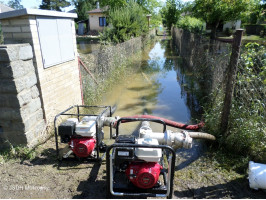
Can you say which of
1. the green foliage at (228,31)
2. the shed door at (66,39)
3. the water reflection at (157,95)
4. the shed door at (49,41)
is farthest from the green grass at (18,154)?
the green foliage at (228,31)

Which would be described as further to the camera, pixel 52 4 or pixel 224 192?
pixel 52 4

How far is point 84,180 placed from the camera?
3.14m

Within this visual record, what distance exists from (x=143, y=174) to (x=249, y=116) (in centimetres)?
218

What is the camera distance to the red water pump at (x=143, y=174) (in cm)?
247

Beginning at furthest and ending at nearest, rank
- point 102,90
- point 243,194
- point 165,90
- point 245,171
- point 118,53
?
point 118,53 < point 165,90 < point 102,90 < point 245,171 < point 243,194

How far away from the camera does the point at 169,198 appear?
2.56 metres

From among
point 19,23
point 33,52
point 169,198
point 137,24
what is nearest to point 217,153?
point 169,198

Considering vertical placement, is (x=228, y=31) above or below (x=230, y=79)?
below

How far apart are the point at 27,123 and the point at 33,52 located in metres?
1.19

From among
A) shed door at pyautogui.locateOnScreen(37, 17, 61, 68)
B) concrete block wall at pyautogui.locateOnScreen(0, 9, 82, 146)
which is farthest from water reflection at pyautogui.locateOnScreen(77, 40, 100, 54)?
concrete block wall at pyautogui.locateOnScreen(0, 9, 82, 146)

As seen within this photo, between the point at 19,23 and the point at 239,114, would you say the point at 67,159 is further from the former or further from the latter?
the point at 239,114

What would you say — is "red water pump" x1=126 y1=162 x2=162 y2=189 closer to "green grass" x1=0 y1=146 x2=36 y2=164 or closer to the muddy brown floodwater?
the muddy brown floodwater

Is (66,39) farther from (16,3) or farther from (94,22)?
(16,3)

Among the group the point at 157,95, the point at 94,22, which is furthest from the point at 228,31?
the point at 157,95
